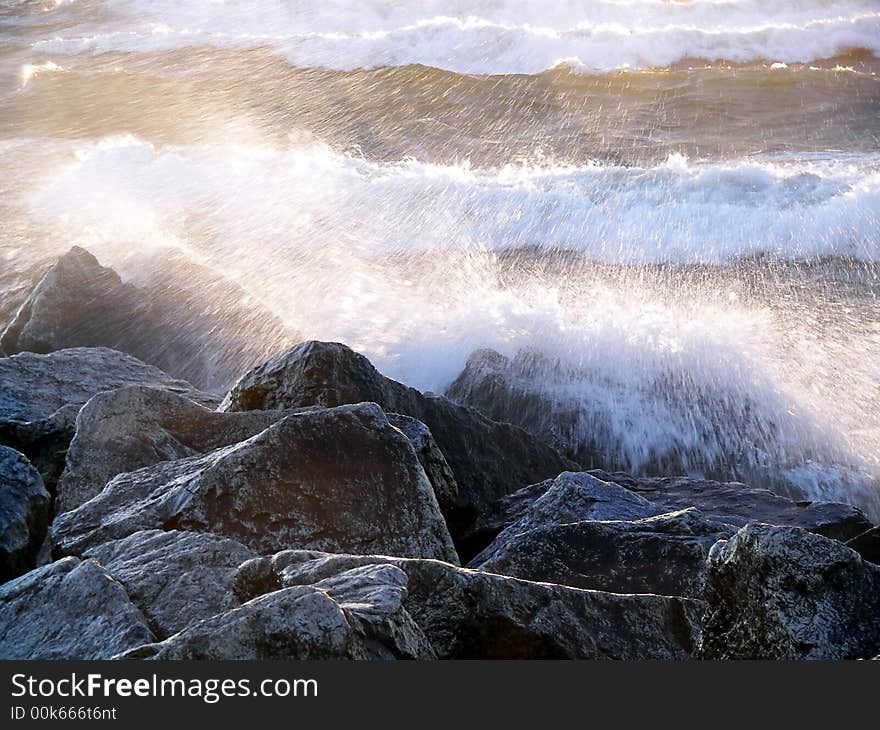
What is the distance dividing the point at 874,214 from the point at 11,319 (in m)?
7.84

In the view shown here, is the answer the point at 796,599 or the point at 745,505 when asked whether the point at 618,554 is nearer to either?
the point at 796,599

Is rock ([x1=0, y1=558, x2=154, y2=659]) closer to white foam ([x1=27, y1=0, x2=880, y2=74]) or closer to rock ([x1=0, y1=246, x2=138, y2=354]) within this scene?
rock ([x1=0, y1=246, x2=138, y2=354])

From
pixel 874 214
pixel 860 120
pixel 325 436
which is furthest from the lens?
pixel 860 120

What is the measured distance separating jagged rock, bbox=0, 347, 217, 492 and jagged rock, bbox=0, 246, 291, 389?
3.77 feet

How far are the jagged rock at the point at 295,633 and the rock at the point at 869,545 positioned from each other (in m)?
2.11

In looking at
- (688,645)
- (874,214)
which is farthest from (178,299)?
(874,214)

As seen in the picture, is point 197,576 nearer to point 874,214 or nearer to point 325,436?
point 325,436

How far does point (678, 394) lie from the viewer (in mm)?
6922

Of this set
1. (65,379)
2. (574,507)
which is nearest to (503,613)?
(574,507)

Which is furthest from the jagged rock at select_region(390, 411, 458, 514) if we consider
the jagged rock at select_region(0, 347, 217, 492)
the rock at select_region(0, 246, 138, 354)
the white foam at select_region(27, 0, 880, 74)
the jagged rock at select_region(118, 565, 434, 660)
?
the white foam at select_region(27, 0, 880, 74)

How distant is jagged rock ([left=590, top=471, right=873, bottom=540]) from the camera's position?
460 cm

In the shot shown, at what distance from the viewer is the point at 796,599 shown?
2598 mm

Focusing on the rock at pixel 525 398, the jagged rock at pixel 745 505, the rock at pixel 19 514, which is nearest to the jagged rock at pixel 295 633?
the rock at pixel 19 514

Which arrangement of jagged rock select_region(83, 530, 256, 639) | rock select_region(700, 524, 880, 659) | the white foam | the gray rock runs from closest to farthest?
rock select_region(700, 524, 880, 659) < jagged rock select_region(83, 530, 256, 639) < the gray rock < the white foam
